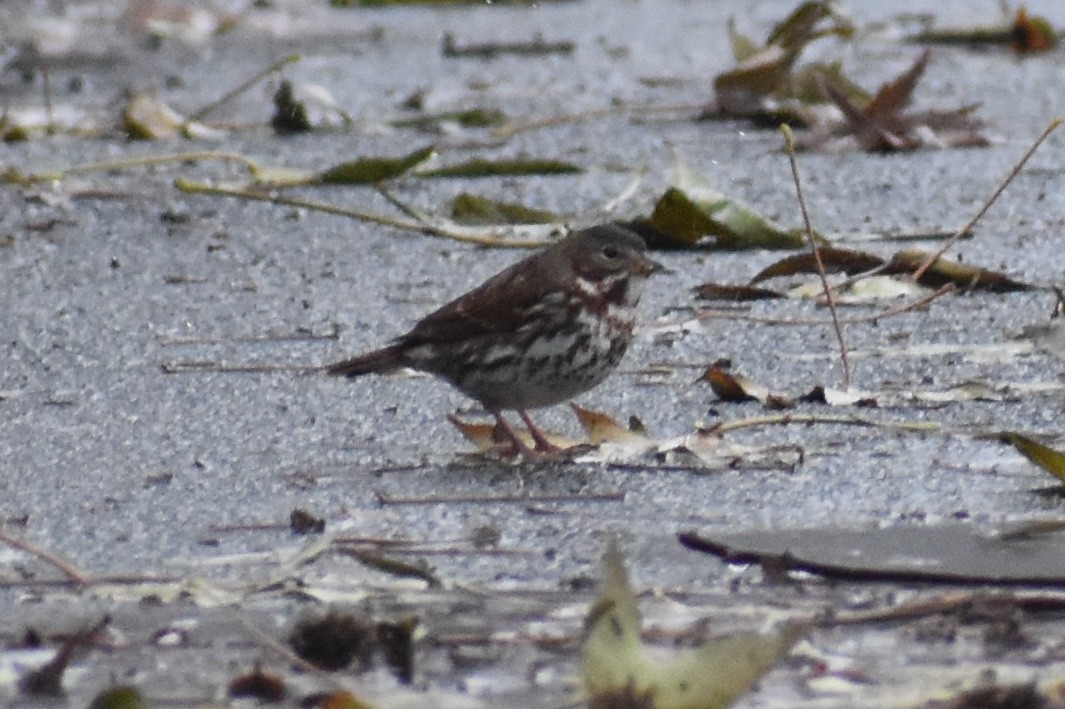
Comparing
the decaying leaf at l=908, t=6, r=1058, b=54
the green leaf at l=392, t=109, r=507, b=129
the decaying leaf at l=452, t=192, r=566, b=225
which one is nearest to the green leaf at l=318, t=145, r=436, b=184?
the decaying leaf at l=452, t=192, r=566, b=225

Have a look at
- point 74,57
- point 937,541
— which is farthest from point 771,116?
point 937,541

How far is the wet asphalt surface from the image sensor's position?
3.41m

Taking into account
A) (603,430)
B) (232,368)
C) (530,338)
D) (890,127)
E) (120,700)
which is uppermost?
(120,700)

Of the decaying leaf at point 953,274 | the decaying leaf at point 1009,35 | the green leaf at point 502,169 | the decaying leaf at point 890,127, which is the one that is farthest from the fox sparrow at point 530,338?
the decaying leaf at point 1009,35

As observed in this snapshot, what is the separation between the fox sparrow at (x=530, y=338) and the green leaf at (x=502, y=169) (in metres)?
2.79

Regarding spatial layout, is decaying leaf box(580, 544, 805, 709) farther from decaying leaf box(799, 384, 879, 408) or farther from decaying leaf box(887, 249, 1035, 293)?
decaying leaf box(887, 249, 1035, 293)

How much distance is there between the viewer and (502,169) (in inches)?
310

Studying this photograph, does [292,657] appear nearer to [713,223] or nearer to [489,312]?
[489,312]

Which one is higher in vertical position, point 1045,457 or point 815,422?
point 1045,457

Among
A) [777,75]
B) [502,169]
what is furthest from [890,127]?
[502,169]

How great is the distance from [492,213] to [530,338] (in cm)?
238

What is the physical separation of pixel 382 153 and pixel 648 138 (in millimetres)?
1046

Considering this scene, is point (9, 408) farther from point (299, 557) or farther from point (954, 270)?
point (954, 270)

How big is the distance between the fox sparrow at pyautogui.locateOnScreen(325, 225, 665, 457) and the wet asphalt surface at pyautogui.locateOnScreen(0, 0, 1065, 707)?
0.50 feet
